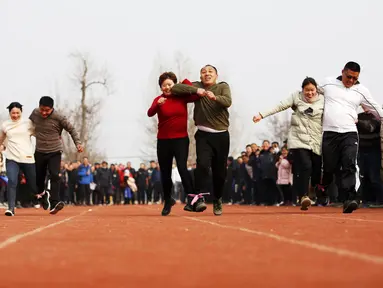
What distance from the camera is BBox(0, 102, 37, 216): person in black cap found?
13.1 m

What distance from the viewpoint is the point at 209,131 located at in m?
10.7

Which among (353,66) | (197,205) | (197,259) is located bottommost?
(197,259)

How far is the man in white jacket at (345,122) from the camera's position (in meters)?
10.8

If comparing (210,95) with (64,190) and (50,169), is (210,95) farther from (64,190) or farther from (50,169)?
(64,190)

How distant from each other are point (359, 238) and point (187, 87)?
5.20 metres

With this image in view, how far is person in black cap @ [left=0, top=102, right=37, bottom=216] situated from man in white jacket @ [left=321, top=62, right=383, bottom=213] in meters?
5.16

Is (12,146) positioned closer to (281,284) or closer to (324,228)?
A: (324,228)

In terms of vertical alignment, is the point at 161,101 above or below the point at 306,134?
above

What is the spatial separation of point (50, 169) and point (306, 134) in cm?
438

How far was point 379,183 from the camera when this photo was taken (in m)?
15.9

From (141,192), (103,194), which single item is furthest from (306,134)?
(141,192)

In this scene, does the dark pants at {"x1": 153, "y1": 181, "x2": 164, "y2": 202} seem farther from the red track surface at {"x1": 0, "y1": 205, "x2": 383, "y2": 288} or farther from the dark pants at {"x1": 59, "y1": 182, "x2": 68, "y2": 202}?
the red track surface at {"x1": 0, "y1": 205, "x2": 383, "y2": 288}

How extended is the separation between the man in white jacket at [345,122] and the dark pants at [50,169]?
461 centimetres

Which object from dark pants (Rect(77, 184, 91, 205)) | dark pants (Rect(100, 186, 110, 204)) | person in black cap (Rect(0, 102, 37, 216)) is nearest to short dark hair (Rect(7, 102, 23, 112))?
person in black cap (Rect(0, 102, 37, 216))
